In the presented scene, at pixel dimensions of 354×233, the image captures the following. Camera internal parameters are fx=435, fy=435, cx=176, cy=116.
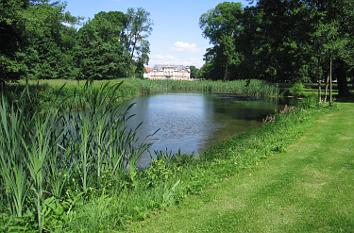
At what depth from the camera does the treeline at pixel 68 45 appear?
24.9 m

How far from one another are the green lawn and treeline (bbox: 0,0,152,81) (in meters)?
18.5

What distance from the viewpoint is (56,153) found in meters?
6.24

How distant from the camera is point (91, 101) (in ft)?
22.8

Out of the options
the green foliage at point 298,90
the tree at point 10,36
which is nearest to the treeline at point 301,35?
the green foliage at point 298,90

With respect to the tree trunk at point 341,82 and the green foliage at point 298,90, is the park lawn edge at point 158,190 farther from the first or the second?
the green foliage at point 298,90

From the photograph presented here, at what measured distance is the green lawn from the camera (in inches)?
223

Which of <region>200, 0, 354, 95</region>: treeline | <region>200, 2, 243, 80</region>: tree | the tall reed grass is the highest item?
<region>200, 2, 243, 80</region>: tree

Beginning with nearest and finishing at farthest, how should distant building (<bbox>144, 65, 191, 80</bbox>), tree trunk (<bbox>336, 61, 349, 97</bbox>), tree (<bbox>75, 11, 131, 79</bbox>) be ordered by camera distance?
1. tree trunk (<bbox>336, 61, 349, 97</bbox>)
2. tree (<bbox>75, 11, 131, 79</bbox>)
3. distant building (<bbox>144, 65, 191, 80</bbox>)

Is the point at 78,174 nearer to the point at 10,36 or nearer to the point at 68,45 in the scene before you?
the point at 10,36

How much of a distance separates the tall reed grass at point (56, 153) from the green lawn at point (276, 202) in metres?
1.29

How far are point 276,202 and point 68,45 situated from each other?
239ft

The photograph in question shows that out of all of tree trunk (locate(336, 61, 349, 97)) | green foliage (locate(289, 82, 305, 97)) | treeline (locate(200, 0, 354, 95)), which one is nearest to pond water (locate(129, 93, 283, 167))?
treeline (locate(200, 0, 354, 95))

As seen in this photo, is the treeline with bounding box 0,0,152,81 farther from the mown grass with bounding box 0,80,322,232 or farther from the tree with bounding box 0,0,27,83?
the mown grass with bounding box 0,80,322,232

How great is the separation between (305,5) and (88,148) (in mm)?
19793
